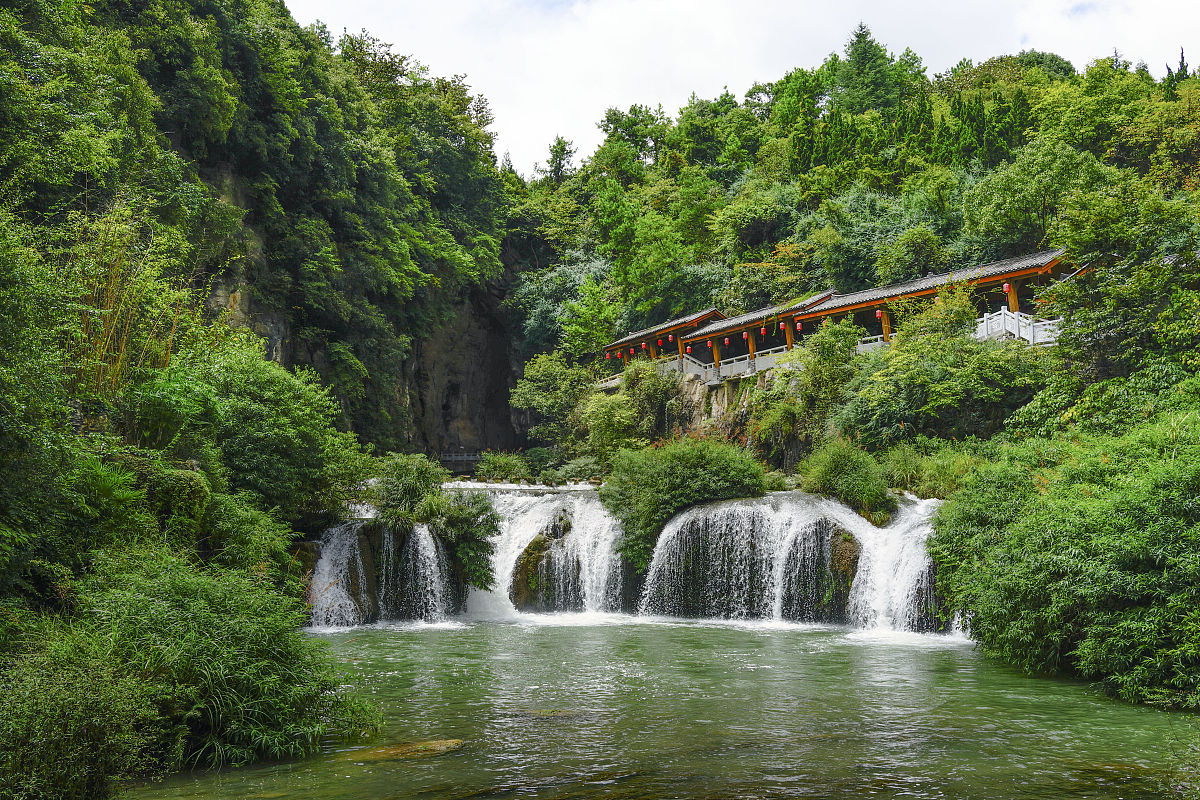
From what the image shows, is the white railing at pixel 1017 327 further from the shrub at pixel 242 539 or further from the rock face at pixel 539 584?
the shrub at pixel 242 539

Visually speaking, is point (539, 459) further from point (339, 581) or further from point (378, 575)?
point (339, 581)

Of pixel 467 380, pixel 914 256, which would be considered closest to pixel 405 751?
pixel 914 256

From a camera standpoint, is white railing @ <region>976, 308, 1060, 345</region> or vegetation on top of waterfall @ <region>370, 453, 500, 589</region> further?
white railing @ <region>976, 308, 1060, 345</region>

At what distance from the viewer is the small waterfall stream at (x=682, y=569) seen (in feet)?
50.9

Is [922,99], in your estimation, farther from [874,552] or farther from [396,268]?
[874,552]

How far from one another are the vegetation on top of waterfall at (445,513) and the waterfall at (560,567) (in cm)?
65

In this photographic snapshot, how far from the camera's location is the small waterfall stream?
15.5 meters

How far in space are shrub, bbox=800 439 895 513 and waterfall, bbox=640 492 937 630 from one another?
1.26 ft


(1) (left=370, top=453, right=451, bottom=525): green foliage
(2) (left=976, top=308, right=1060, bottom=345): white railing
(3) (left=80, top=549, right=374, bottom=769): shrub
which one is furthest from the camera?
(2) (left=976, top=308, right=1060, bottom=345): white railing

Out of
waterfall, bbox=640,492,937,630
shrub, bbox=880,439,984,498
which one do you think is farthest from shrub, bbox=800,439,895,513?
shrub, bbox=880,439,984,498

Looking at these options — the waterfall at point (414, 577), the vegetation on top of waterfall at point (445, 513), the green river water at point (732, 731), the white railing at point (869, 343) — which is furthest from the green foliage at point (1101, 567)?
the white railing at point (869, 343)

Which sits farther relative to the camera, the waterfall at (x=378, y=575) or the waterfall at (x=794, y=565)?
the waterfall at (x=378, y=575)

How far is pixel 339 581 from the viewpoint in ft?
56.4

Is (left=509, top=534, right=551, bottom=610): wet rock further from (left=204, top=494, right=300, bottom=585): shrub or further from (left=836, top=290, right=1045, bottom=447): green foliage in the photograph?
(left=836, top=290, right=1045, bottom=447): green foliage
